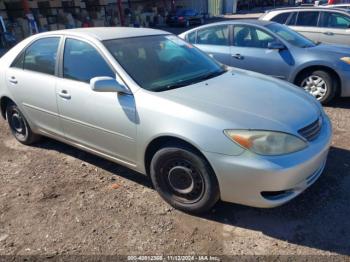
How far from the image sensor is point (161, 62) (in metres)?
3.54

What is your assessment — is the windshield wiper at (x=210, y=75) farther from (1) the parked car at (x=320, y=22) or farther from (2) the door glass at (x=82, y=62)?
(1) the parked car at (x=320, y=22)

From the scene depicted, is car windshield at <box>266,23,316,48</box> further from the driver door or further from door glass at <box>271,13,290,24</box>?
the driver door

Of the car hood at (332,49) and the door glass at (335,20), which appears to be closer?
the car hood at (332,49)

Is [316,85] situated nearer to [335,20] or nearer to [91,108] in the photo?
[335,20]

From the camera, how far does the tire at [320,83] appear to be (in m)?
5.59

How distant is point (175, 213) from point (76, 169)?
1.55 meters

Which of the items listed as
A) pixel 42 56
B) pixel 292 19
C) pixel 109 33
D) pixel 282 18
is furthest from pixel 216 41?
pixel 42 56

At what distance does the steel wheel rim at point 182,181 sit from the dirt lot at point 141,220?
0.61 ft

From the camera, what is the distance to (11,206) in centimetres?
344

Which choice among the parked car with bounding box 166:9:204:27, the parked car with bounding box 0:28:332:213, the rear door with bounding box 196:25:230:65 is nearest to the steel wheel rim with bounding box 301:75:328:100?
the rear door with bounding box 196:25:230:65

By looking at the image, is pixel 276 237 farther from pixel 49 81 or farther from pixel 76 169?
pixel 49 81

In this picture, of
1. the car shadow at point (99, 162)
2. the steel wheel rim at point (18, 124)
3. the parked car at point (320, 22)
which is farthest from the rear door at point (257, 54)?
the steel wheel rim at point (18, 124)

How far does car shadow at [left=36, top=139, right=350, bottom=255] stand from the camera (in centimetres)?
271

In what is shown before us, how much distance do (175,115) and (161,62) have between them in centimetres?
92
